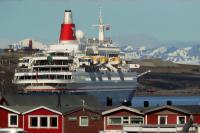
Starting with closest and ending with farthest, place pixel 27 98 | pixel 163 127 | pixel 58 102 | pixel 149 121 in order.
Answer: pixel 163 127 < pixel 149 121 < pixel 58 102 < pixel 27 98

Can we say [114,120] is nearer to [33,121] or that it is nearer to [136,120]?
[136,120]

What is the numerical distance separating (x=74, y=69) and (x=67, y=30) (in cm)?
2231

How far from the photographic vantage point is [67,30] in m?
148

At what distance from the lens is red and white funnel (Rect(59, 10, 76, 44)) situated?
146 m

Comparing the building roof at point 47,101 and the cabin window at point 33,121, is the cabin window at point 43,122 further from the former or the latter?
the building roof at point 47,101

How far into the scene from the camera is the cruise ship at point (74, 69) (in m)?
121

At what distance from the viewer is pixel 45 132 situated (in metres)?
58.6

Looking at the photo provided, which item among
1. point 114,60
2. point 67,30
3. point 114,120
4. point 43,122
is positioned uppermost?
point 67,30

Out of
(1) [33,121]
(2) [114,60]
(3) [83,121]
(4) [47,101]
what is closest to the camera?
(3) [83,121]

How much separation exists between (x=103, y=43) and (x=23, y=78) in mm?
27549

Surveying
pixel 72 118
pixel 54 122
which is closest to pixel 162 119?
pixel 72 118

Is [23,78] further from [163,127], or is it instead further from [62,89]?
[163,127]

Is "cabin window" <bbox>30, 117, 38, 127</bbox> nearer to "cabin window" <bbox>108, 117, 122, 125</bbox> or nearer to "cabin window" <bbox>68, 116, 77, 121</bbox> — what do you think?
"cabin window" <bbox>68, 116, 77, 121</bbox>

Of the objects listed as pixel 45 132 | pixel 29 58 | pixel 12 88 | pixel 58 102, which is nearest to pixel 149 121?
pixel 45 132
